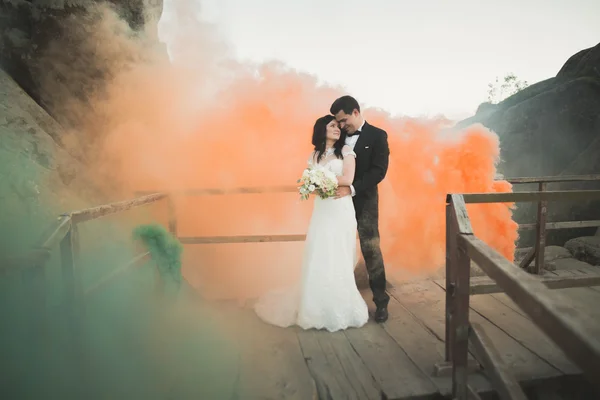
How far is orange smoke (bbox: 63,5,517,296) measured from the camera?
6238 mm

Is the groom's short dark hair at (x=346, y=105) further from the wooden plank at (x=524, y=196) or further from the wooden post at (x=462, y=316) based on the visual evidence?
the wooden post at (x=462, y=316)

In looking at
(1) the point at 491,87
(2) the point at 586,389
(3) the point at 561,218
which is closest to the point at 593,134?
(3) the point at 561,218

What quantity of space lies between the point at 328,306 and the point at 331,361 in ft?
2.31

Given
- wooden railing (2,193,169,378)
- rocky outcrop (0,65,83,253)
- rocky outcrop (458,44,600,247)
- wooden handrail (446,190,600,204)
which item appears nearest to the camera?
wooden railing (2,193,169,378)

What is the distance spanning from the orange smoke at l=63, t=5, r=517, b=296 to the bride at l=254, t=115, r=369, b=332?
2123 millimetres

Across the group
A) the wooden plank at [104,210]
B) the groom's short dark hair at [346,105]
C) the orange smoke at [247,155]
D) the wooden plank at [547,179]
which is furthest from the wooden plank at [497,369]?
the wooden plank at [547,179]

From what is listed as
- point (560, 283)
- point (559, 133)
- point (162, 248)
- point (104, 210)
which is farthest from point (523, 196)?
point (559, 133)

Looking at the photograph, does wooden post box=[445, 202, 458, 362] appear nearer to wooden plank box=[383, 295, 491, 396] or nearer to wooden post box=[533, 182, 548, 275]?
wooden plank box=[383, 295, 491, 396]

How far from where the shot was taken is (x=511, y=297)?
1.75 metres

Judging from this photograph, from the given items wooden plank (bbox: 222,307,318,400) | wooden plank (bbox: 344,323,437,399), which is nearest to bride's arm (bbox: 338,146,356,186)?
wooden plank (bbox: 344,323,437,399)

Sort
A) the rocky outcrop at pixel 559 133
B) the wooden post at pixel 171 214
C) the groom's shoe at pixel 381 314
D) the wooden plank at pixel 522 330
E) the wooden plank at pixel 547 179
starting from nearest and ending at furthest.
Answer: the wooden plank at pixel 522 330, the groom's shoe at pixel 381 314, the wooden post at pixel 171 214, the wooden plank at pixel 547 179, the rocky outcrop at pixel 559 133

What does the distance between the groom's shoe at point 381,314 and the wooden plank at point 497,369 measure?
1653 millimetres

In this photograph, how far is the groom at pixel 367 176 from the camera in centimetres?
402

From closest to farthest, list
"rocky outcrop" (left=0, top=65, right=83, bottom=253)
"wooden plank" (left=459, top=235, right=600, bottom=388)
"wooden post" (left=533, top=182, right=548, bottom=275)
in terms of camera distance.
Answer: "wooden plank" (left=459, top=235, right=600, bottom=388) → "rocky outcrop" (left=0, top=65, right=83, bottom=253) → "wooden post" (left=533, top=182, right=548, bottom=275)
